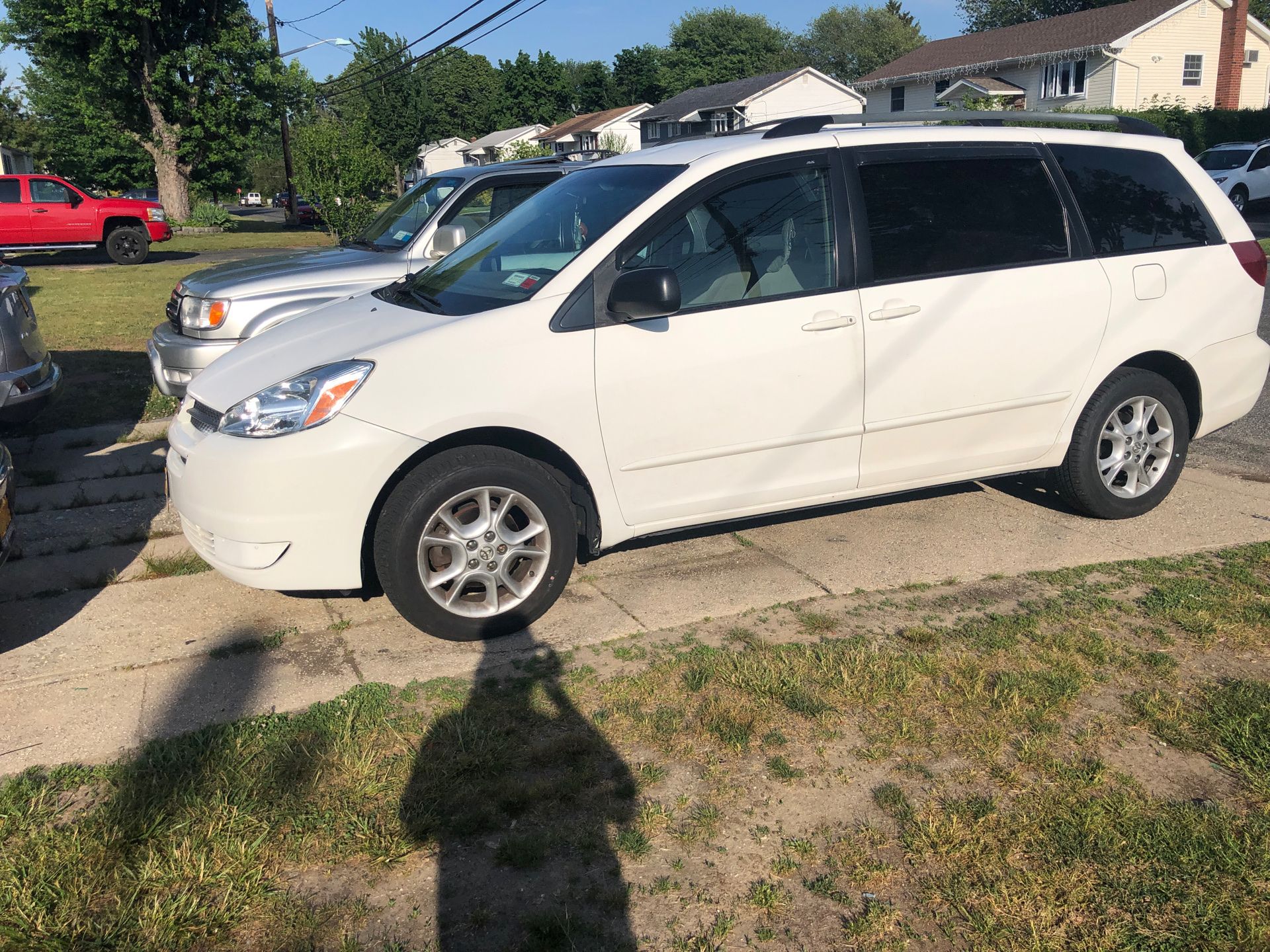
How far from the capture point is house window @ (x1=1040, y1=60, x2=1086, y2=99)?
43.2 m

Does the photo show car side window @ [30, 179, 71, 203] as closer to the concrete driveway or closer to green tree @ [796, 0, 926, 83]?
the concrete driveway

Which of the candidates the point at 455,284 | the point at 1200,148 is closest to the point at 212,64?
the point at 1200,148

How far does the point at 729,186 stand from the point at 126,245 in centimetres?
2351

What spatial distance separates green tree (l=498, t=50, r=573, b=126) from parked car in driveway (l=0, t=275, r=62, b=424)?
8967 cm

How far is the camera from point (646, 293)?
166 inches

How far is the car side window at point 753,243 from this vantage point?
454cm

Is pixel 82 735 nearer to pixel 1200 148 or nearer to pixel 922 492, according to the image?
pixel 922 492

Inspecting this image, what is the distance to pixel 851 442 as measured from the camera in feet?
15.9

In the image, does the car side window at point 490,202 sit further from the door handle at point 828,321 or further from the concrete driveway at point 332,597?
the door handle at point 828,321

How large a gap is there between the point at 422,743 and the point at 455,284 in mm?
2274

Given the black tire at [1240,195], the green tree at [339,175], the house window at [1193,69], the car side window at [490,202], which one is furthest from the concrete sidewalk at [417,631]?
the house window at [1193,69]

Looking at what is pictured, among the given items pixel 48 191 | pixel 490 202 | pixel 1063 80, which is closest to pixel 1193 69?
pixel 1063 80

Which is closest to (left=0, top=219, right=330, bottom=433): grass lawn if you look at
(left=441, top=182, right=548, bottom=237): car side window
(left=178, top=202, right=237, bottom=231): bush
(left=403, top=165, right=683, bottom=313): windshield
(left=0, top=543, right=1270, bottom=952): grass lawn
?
(left=441, top=182, right=548, bottom=237): car side window

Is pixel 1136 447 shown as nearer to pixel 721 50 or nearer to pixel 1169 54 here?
pixel 1169 54
